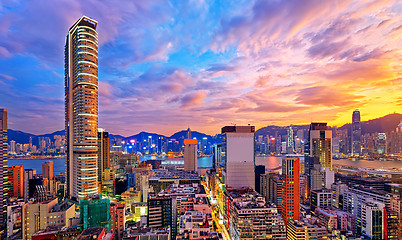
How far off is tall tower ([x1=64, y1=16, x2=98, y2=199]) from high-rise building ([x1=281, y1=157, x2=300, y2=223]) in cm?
3401

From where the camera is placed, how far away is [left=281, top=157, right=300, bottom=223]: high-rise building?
34.0 meters

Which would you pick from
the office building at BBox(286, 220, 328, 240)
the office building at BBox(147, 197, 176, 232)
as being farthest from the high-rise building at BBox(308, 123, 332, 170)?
the office building at BBox(147, 197, 176, 232)

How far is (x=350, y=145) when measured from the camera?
113562mm

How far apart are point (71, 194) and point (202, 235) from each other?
34.6m

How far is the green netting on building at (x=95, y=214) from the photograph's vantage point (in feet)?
83.6

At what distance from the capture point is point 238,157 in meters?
49.3

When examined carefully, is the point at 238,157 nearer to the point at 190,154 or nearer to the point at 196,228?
the point at 196,228

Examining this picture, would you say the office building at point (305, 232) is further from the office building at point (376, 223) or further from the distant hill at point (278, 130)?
the distant hill at point (278, 130)

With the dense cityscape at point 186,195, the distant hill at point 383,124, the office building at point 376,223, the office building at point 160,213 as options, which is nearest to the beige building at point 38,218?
the dense cityscape at point 186,195

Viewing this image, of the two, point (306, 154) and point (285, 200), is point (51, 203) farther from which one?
point (306, 154)

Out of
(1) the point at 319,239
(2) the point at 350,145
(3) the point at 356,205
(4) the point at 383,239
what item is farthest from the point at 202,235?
(2) the point at 350,145

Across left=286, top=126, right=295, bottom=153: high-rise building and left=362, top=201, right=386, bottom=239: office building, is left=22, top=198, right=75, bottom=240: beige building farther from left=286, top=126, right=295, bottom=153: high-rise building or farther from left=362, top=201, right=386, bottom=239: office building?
left=286, top=126, right=295, bottom=153: high-rise building

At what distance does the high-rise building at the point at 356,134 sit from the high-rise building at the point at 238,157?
3114 inches

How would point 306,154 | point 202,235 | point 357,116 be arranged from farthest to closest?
point 357,116
point 306,154
point 202,235
